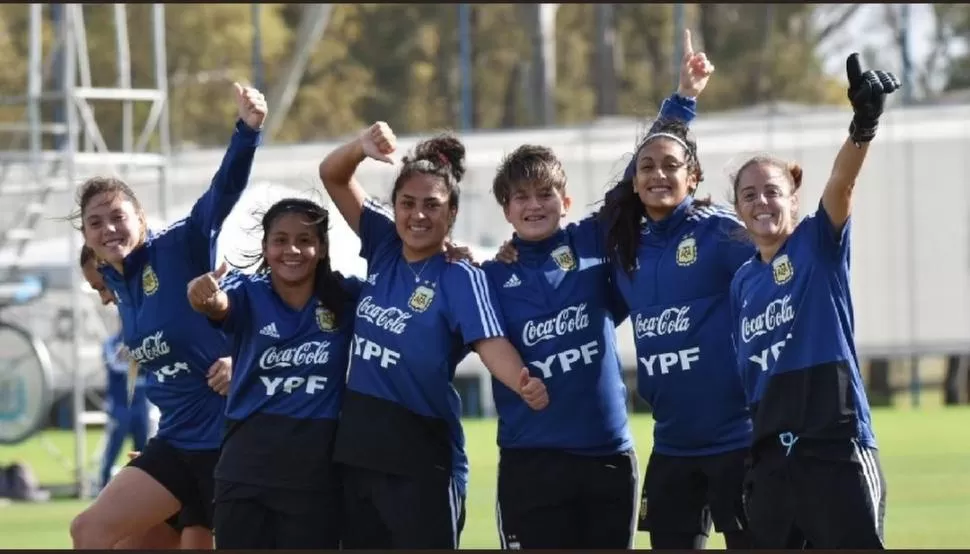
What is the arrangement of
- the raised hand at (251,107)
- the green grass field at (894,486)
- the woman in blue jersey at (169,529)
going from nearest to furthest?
the raised hand at (251,107) < the woman in blue jersey at (169,529) < the green grass field at (894,486)

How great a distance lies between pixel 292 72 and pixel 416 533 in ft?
83.4

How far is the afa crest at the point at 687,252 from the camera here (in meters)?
7.23

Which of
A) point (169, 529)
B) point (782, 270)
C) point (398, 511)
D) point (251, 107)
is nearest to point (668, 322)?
point (782, 270)

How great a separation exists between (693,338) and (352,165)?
1.56 metres

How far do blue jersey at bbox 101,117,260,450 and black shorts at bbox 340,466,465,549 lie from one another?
1.18 meters

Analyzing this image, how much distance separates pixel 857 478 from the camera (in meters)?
6.34

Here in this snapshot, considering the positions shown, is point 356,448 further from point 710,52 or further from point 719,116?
point 710,52

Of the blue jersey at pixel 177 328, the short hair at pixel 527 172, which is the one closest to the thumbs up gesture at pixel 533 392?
the short hair at pixel 527 172

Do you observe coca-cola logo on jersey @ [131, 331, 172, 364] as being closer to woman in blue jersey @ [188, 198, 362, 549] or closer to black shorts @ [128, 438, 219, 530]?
black shorts @ [128, 438, 219, 530]

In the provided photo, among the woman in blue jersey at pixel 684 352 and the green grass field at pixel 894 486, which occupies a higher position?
the woman in blue jersey at pixel 684 352

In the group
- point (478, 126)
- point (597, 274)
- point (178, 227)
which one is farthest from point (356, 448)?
point (478, 126)

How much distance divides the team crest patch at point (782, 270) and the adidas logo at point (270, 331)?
2.02 meters

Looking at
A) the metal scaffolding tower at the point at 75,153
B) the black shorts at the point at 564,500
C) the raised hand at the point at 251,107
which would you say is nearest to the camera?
the black shorts at the point at 564,500

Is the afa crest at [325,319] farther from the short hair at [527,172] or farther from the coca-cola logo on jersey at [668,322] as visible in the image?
the coca-cola logo on jersey at [668,322]
